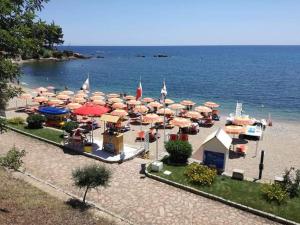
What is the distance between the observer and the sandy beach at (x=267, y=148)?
768 inches

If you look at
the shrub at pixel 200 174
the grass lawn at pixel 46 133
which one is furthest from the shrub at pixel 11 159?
the grass lawn at pixel 46 133

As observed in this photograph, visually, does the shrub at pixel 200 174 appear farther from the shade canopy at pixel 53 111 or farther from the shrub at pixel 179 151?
the shade canopy at pixel 53 111

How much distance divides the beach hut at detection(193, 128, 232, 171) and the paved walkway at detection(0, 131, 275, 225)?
3202mm

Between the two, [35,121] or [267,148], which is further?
[35,121]

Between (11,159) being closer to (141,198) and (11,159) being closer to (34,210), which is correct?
(34,210)

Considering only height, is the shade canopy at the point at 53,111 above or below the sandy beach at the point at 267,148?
above

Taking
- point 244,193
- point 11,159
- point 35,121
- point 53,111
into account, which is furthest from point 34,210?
point 53,111

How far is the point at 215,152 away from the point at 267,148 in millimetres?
7714

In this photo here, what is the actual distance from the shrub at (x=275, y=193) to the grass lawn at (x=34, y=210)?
6838 millimetres

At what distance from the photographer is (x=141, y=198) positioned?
1455cm

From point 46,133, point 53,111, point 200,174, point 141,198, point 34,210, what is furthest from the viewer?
point 53,111

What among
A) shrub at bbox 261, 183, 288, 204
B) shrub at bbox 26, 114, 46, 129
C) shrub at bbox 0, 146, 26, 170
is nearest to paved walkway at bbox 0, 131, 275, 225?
shrub at bbox 261, 183, 288, 204

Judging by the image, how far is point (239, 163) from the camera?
20.3 m

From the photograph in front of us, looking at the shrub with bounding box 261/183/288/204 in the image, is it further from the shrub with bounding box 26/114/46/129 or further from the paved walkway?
the shrub with bounding box 26/114/46/129
